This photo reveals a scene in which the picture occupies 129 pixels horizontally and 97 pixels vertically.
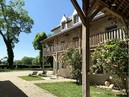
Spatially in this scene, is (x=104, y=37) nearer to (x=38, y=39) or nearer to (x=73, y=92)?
(x=73, y=92)

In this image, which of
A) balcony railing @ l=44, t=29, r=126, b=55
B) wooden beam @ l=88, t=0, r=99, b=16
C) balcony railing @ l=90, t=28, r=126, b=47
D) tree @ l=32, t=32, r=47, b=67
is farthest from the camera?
tree @ l=32, t=32, r=47, b=67

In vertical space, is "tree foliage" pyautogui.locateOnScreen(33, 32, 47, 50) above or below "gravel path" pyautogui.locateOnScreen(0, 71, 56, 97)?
above

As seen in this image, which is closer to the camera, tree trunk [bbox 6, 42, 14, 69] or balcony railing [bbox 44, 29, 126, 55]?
balcony railing [bbox 44, 29, 126, 55]

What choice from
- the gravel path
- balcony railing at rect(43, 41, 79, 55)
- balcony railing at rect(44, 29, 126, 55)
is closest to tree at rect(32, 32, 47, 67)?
balcony railing at rect(43, 41, 79, 55)

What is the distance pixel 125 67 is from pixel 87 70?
6296mm

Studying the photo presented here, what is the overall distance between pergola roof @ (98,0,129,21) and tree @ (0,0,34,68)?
41.0m

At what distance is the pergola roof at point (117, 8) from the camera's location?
7.71 metres

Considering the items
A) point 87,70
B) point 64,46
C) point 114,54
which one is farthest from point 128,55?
point 64,46

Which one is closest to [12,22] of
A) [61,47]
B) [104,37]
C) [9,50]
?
[9,50]

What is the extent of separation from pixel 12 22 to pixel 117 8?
42350mm

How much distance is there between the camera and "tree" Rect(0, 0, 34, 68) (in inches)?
1879

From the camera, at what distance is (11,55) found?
1876 inches

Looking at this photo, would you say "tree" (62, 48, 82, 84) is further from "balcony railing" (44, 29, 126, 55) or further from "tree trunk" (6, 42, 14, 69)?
"tree trunk" (6, 42, 14, 69)

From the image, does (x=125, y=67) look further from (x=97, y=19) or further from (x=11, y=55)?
(x=11, y=55)
